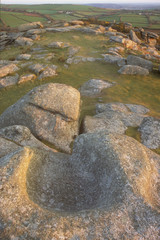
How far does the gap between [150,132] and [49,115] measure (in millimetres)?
6609

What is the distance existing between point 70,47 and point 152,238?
99.1 ft

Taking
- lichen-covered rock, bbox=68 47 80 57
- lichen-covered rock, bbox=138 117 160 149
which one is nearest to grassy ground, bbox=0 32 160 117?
lichen-covered rock, bbox=68 47 80 57

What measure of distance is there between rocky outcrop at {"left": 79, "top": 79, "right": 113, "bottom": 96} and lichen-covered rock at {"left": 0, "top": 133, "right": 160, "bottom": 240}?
9.99 metres

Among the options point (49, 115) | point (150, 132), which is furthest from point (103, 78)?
point (49, 115)

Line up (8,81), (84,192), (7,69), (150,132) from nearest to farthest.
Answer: (84,192), (150,132), (8,81), (7,69)

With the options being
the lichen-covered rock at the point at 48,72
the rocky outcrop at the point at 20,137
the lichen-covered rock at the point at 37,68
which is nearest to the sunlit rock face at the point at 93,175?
the rocky outcrop at the point at 20,137

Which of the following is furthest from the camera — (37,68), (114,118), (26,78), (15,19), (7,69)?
(15,19)

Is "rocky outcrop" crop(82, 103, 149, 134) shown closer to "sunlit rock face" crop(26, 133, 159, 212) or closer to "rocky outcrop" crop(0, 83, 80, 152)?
"rocky outcrop" crop(0, 83, 80, 152)

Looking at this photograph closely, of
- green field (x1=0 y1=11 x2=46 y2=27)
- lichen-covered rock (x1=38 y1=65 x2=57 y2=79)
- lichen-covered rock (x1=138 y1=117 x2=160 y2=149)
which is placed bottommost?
lichen-covered rock (x1=138 y1=117 x2=160 y2=149)

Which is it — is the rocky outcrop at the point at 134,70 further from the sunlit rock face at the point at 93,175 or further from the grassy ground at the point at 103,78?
the sunlit rock face at the point at 93,175

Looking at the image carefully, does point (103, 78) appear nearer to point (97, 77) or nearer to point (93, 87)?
point (97, 77)

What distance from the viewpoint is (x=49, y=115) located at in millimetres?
10648

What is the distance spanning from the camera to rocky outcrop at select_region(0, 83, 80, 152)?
10.2 m

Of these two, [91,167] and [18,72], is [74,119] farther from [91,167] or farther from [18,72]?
[18,72]
